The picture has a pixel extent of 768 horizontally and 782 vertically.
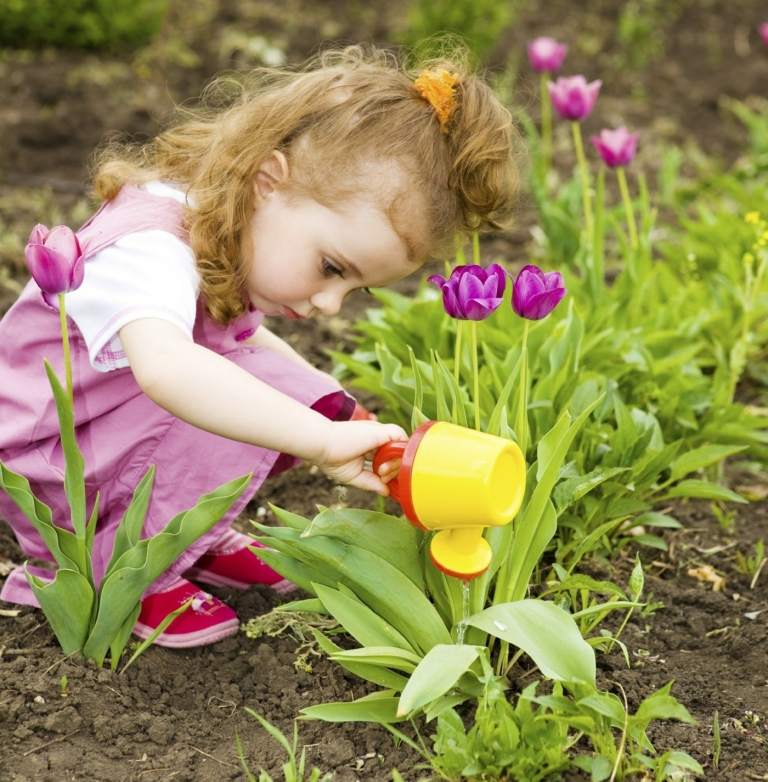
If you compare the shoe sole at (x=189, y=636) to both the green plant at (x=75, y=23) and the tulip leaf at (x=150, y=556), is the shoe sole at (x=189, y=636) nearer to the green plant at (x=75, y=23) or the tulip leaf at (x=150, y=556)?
the tulip leaf at (x=150, y=556)

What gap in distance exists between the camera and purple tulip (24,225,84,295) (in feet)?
5.31

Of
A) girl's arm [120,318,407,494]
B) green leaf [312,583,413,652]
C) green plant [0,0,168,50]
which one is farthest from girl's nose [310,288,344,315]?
green plant [0,0,168,50]

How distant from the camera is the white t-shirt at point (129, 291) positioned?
1817 millimetres

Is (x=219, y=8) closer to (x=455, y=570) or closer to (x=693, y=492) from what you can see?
(x=693, y=492)

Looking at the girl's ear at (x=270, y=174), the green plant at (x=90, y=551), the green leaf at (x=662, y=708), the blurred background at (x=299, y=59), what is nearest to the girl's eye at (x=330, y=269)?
the girl's ear at (x=270, y=174)

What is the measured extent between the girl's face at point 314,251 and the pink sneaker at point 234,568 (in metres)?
0.53

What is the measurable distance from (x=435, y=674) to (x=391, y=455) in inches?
12.9

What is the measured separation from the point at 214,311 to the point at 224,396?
307 millimetres

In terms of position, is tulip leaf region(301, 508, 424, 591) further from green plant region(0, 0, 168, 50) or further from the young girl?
green plant region(0, 0, 168, 50)

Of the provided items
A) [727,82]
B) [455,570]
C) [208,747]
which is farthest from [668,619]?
[727,82]

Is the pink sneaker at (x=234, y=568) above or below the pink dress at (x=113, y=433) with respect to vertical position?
below

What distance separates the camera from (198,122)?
2.28m

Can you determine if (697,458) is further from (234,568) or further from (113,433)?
(113,433)

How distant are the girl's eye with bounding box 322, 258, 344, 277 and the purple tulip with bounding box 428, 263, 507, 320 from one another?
0.32 meters
